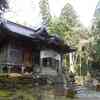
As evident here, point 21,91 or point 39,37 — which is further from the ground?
point 39,37

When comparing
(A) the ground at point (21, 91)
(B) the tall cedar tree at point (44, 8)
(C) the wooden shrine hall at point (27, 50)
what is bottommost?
(A) the ground at point (21, 91)

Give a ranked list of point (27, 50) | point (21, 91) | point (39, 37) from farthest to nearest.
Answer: point (27, 50) < point (39, 37) < point (21, 91)

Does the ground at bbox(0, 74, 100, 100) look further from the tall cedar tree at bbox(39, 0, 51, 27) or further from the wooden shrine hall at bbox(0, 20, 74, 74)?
the tall cedar tree at bbox(39, 0, 51, 27)

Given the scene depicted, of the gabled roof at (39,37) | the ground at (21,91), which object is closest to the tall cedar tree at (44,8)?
the gabled roof at (39,37)

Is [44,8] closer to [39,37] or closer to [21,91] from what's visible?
[39,37]

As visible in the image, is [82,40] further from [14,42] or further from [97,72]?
[14,42]

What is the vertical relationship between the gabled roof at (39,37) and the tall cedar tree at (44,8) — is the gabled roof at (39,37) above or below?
below

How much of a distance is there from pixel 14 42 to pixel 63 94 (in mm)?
5278

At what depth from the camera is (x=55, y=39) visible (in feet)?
71.5

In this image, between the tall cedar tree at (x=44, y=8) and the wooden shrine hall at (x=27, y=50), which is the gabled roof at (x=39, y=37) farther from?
the tall cedar tree at (x=44, y=8)

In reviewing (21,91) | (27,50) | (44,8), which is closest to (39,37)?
(27,50)

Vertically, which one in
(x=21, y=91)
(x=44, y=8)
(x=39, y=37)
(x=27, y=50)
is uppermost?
(x=44, y=8)

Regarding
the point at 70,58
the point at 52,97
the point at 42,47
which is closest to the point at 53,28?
the point at 70,58

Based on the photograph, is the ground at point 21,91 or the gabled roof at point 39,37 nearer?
the ground at point 21,91
